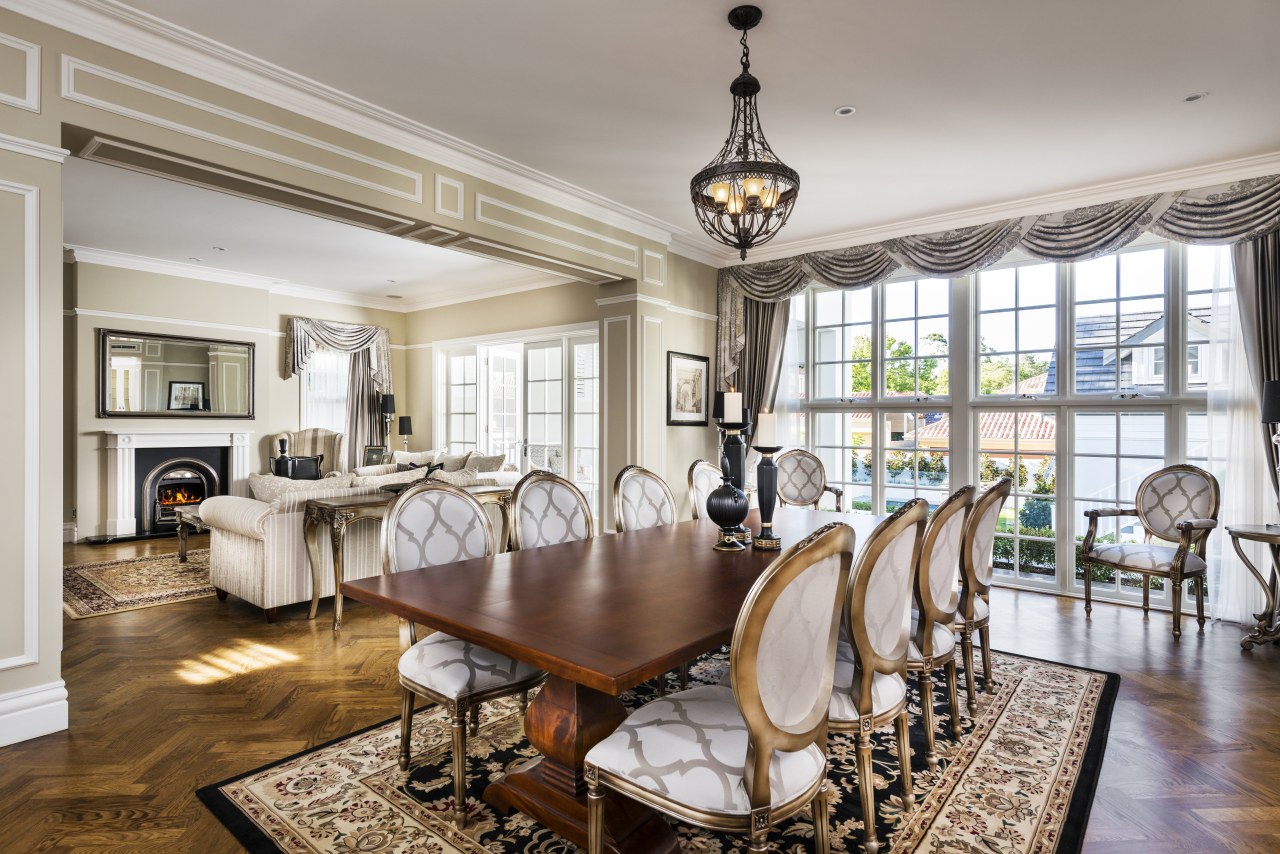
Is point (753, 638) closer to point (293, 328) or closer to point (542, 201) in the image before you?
point (542, 201)

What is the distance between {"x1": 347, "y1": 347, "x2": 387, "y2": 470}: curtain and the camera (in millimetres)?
8156

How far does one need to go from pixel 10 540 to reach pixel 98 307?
17.0ft

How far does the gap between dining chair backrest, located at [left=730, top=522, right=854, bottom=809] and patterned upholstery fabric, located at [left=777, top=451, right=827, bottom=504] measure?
3.69m

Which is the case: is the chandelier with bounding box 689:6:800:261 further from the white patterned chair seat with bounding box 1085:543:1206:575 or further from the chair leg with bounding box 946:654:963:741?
the white patterned chair seat with bounding box 1085:543:1206:575

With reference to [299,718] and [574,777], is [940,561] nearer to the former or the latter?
[574,777]

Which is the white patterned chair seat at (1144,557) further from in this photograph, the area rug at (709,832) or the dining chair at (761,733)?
the dining chair at (761,733)

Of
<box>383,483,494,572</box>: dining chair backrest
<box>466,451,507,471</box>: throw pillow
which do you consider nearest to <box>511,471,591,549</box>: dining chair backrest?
<box>383,483,494,572</box>: dining chair backrest

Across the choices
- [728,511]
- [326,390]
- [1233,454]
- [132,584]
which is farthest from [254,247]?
[1233,454]

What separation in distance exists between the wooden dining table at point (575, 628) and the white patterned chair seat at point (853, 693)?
37cm

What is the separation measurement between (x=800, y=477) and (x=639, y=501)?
84.6 inches

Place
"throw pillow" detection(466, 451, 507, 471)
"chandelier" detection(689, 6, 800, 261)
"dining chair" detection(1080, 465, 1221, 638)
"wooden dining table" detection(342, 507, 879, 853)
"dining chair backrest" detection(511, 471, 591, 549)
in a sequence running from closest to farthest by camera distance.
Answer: "wooden dining table" detection(342, 507, 879, 853), "chandelier" detection(689, 6, 800, 261), "dining chair backrest" detection(511, 471, 591, 549), "dining chair" detection(1080, 465, 1221, 638), "throw pillow" detection(466, 451, 507, 471)

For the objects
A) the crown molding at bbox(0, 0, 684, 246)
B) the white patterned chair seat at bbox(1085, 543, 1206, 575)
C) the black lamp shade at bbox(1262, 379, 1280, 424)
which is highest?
the crown molding at bbox(0, 0, 684, 246)

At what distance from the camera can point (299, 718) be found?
106 inches

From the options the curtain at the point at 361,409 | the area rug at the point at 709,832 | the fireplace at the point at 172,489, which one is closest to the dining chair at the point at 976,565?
the area rug at the point at 709,832
